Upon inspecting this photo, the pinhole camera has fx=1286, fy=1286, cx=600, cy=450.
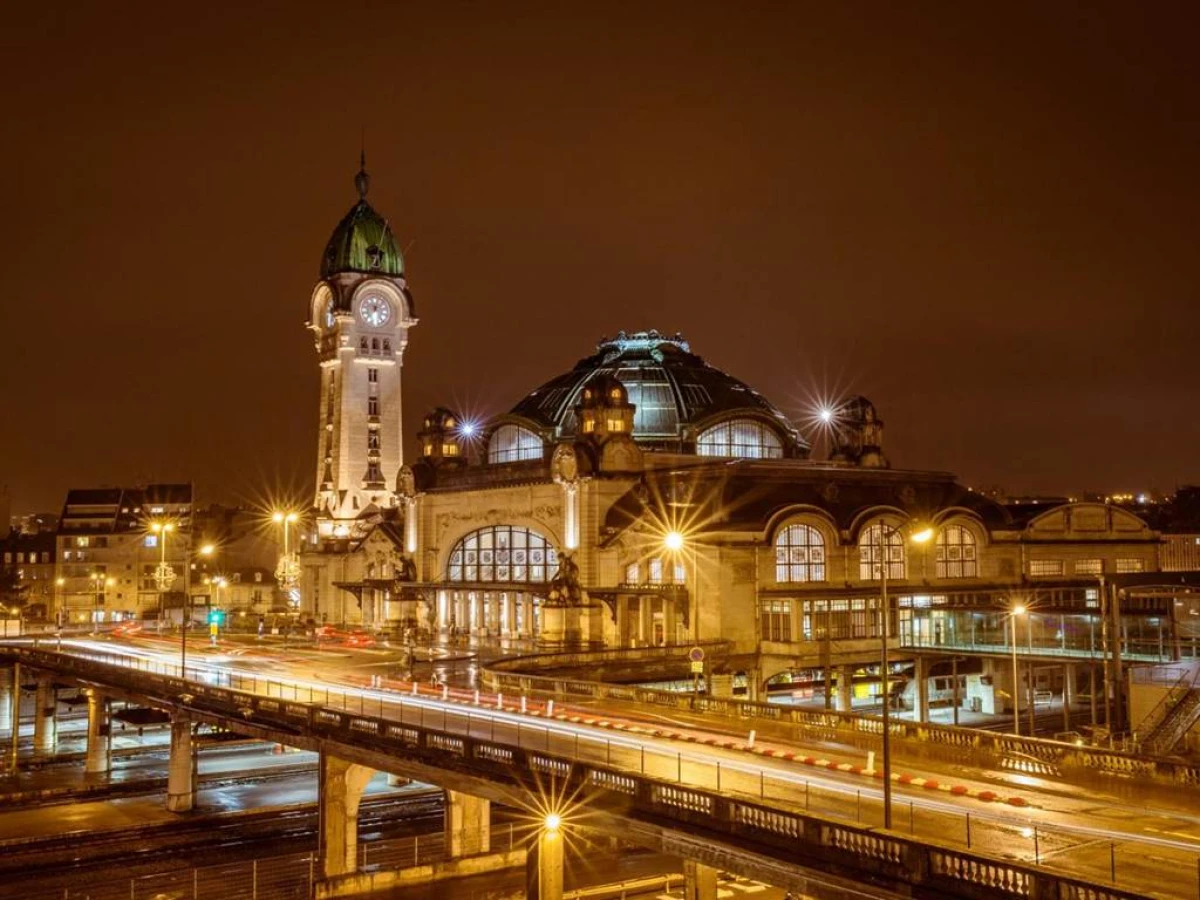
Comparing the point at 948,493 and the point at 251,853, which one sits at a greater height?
the point at 948,493

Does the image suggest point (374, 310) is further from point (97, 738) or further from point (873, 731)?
point (873, 731)

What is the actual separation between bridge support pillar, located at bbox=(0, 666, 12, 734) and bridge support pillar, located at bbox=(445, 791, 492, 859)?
44241 millimetres

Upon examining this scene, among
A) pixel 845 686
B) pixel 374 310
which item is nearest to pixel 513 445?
pixel 374 310

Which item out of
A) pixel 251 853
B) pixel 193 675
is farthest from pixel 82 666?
pixel 251 853

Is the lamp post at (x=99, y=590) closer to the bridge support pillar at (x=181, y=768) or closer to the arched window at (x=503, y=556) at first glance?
the arched window at (x=503, y=556)

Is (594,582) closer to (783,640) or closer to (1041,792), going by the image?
(783,640)

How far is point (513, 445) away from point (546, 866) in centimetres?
7040

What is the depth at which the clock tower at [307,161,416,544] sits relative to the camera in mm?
126312

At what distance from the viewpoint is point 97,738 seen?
7438 cm

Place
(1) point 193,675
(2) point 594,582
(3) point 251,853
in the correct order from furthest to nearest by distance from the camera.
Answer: (2) point 594,582
(1) point 193,675
(3) point 251,853

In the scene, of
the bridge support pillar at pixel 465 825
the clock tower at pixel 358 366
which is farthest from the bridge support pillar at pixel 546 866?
the clock tower at pixel 358 366

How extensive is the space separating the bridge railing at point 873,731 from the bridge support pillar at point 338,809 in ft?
29.8

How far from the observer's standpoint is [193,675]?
225 ft

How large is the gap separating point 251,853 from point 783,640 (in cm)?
3316
